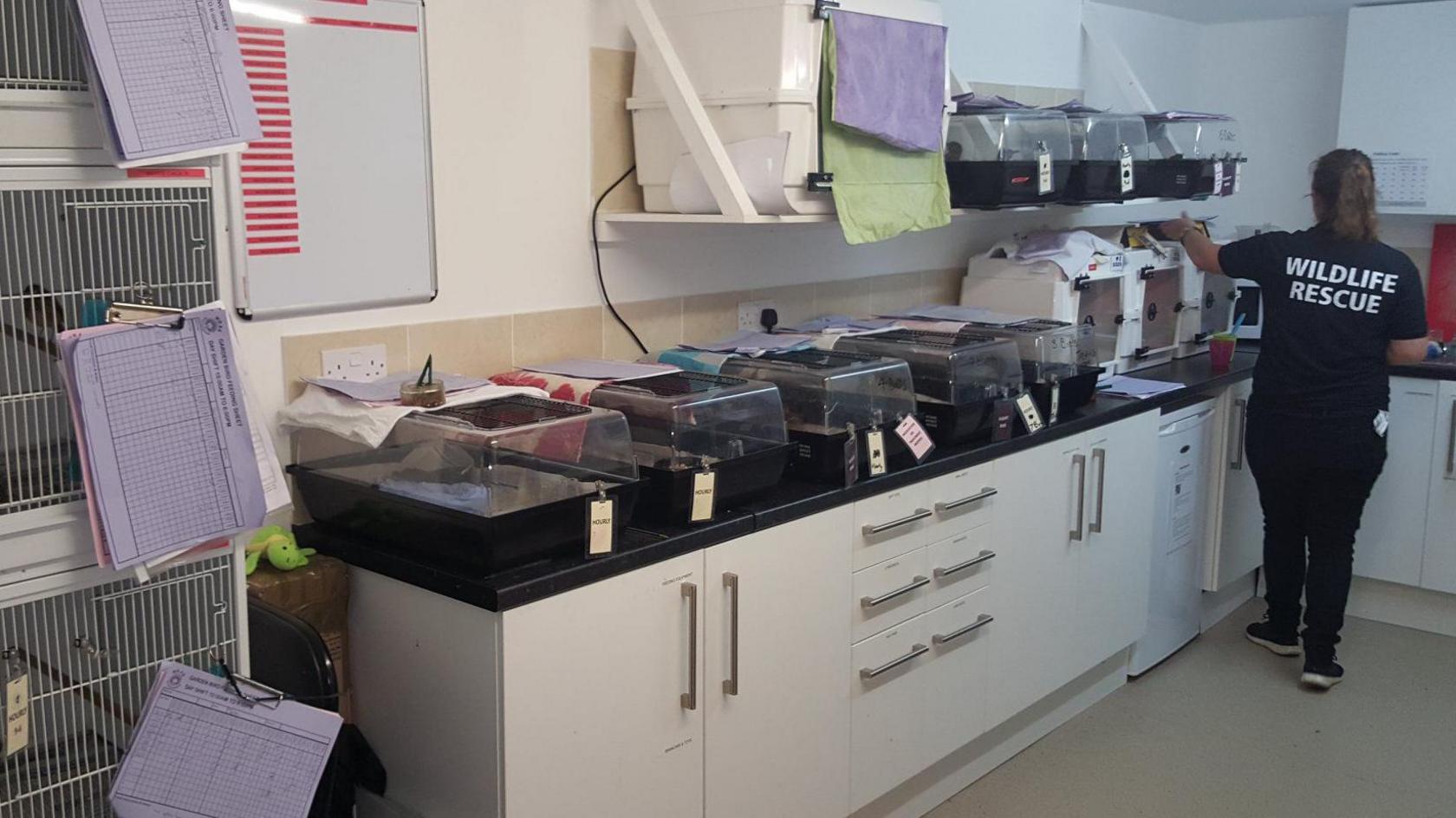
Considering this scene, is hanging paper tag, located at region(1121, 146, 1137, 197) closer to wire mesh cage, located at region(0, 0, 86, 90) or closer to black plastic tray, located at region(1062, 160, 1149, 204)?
black plastic tray, located at region(1062, 160, 1149, 204)

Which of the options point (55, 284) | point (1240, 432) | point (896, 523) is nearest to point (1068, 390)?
point (896, 523)

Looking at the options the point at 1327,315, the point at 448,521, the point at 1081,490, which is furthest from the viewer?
the point at 1327,315

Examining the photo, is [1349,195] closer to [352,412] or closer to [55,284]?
[352,412]

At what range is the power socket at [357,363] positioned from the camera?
2467 mm

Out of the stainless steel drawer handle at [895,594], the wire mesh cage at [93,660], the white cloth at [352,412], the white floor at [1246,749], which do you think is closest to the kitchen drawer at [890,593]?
the stainless steel drawer handle at [895,594]

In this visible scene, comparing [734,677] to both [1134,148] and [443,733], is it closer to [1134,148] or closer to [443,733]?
[443,733]

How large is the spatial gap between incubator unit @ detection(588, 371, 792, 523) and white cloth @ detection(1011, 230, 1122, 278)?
1487 millimetres

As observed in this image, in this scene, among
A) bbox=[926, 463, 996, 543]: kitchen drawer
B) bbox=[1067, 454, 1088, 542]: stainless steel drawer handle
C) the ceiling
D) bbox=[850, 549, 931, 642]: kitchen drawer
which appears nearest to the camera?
bbox=[850, 549, 931, 642]: kitchen drawer

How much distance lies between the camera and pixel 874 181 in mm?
2996

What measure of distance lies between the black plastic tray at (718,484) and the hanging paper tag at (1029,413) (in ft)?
2.70

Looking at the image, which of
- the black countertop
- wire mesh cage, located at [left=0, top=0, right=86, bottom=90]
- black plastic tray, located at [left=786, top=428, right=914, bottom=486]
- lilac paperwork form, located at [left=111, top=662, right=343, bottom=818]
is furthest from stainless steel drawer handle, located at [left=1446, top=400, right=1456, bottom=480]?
wire mesh cage, located at [left=0, top=0, right=86, bottom=90]

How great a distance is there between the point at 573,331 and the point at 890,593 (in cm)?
93

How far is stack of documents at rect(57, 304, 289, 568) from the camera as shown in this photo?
1469mm

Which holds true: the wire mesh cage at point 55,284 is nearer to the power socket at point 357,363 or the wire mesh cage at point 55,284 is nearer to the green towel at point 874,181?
the power socket at point 357,363
